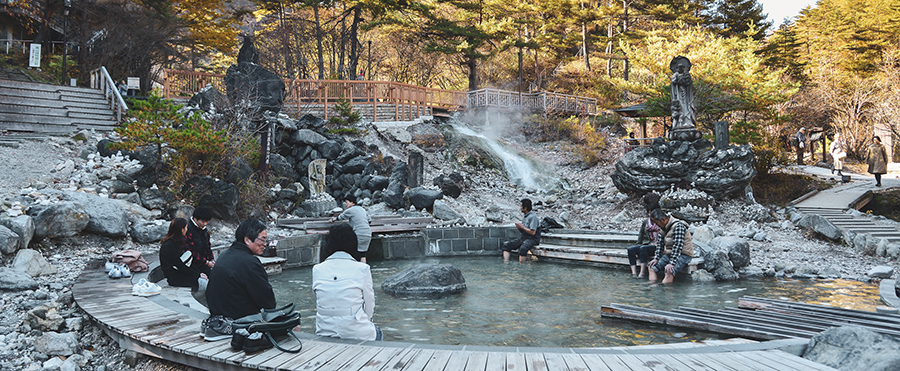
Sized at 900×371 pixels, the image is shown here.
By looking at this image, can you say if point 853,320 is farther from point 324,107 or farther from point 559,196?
point 324,107

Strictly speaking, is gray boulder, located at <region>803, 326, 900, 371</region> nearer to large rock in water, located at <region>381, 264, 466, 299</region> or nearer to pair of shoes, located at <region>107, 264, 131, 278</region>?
large rock in water, located at <region>381, 264, 466, 299</region>

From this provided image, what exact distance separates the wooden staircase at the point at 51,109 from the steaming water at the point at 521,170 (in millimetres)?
13728

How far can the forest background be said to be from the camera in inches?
854

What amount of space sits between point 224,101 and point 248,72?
112 centimetres

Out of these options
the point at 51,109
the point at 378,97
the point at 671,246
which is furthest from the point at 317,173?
the point at 671,246

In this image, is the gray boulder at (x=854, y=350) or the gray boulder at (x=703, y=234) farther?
the gray boulder at (x=703, y=234)

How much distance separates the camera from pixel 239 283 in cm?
395

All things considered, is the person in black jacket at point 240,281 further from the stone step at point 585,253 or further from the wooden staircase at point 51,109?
the wooden staircase at point 51,109

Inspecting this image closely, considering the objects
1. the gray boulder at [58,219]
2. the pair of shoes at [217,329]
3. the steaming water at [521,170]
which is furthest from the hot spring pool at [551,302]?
the steaming water at [521,170]

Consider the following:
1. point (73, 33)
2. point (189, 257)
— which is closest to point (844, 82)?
point (189, 257)

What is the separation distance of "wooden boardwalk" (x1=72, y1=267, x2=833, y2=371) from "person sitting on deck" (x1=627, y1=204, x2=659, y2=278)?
15.3 ft

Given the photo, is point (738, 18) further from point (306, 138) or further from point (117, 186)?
point (117, 186)

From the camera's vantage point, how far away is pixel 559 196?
63.1ft

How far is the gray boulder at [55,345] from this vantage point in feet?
14.5
